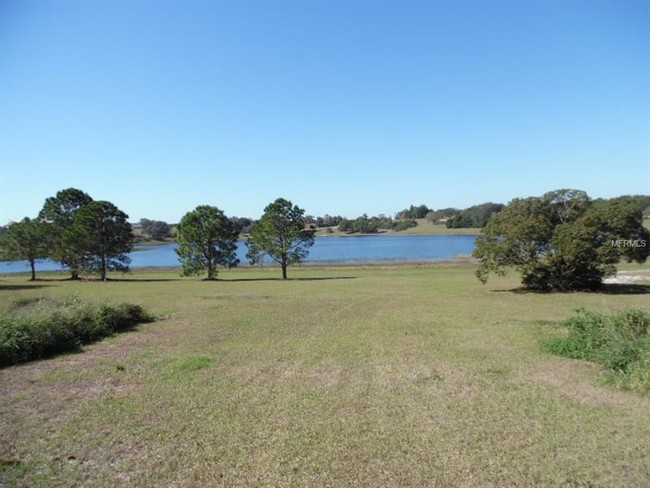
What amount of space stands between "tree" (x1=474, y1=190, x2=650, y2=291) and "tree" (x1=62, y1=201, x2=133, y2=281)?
34.4 m

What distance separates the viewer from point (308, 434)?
6.30 meters

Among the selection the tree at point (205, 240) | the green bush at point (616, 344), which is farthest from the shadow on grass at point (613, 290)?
the tree at point (205, 240)

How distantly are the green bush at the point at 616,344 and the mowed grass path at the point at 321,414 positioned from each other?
0.44m

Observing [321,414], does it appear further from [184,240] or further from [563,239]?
[184,240]

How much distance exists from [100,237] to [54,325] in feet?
104

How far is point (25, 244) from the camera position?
42.6 m

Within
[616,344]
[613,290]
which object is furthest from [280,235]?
[616,344]

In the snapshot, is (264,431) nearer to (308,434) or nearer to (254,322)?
(308,434)

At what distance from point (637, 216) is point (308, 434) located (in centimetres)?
2471

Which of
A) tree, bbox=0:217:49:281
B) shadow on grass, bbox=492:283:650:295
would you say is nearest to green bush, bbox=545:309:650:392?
shadow on grass, bbox=492:283:650:295

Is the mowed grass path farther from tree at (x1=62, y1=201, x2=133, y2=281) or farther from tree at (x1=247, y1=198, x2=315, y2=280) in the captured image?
tree at (x1=62, y1=201, x2=133, y2=281)

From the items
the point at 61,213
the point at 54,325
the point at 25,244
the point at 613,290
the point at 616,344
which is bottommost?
the point at 613,290

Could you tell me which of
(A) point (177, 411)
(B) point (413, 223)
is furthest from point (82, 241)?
(B) point (413, 223)

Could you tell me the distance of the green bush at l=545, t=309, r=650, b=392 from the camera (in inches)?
322
